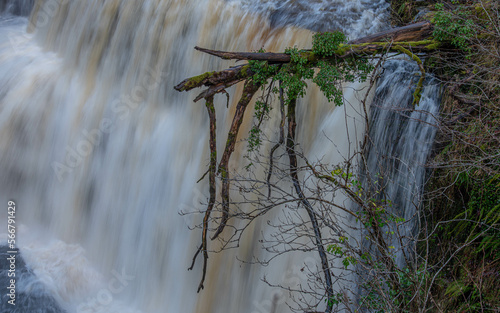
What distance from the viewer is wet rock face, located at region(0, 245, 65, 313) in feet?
26.1

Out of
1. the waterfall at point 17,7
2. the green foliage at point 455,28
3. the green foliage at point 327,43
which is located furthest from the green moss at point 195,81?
the waterfall at point 17,7

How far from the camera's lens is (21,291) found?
823 centimetres

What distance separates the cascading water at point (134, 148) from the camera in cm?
791

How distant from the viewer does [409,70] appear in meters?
7.08

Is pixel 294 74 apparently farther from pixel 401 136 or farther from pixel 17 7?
pixel 17 7

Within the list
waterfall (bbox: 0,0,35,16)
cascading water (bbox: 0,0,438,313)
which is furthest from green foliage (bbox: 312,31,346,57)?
waterfall (bbox: 0,0,35,16)

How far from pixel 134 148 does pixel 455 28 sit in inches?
212

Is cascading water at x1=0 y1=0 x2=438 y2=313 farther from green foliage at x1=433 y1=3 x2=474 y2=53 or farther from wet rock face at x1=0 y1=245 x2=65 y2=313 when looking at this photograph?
green foliage at x1=433 y1=3 x2=474 y2=53

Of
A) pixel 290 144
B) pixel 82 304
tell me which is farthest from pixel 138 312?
pixel 290 144

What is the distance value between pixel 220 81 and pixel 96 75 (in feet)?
15.3

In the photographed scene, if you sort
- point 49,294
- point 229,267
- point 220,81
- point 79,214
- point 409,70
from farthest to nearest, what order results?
point 79,214
point 49,294
point 229,267
point 409,70
point 220,81

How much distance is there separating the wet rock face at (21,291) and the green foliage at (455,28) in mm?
6631

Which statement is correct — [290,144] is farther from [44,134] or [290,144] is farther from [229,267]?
[44,134]

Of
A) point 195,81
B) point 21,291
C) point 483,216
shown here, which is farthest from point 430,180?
point 21,291
